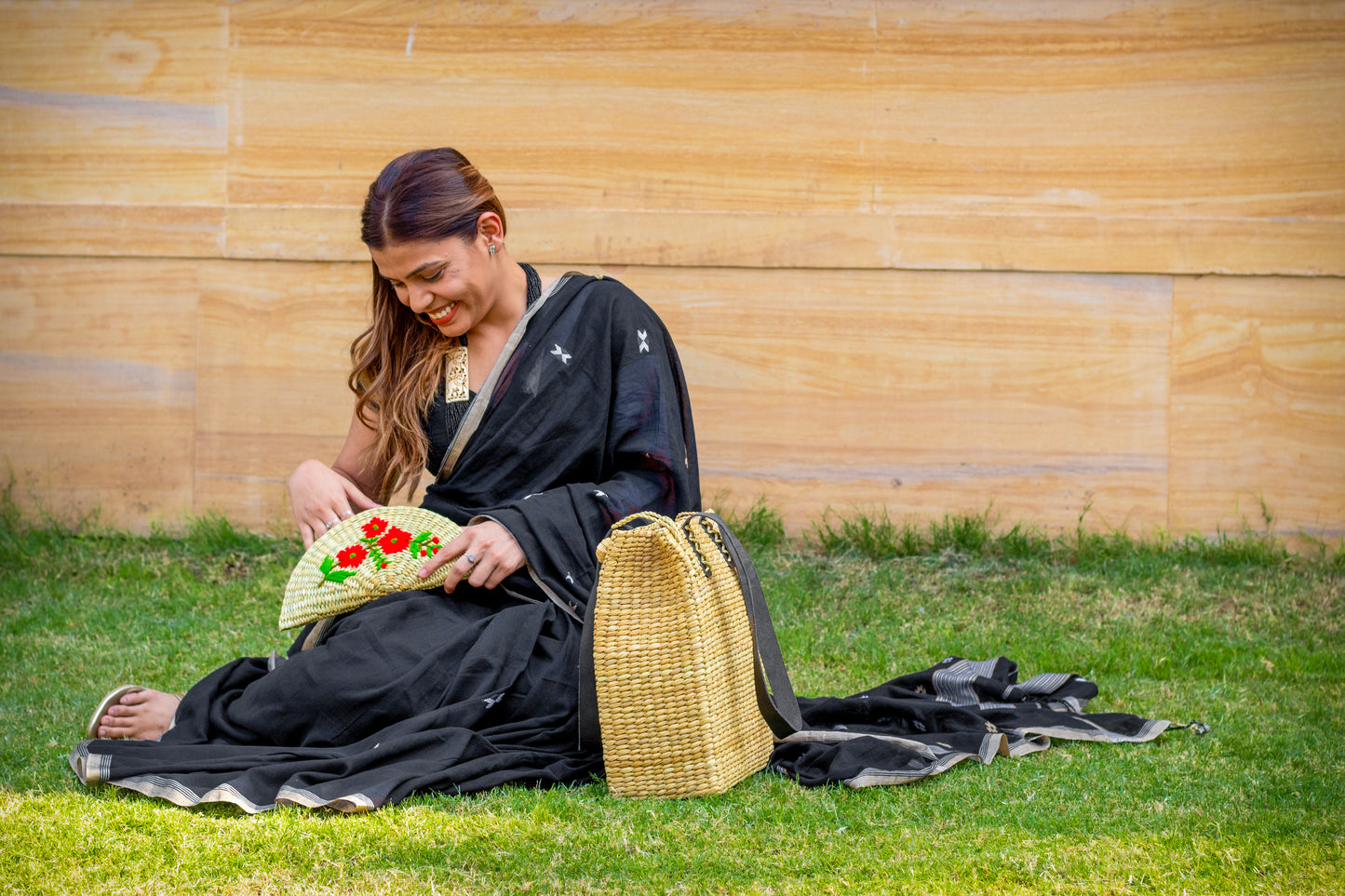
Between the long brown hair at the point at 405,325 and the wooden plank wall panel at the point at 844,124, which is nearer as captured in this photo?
the long brown hair at the point at 405,325

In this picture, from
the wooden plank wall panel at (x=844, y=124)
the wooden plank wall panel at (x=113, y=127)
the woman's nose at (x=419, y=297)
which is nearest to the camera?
the woman's nose at (x=419, y=297)

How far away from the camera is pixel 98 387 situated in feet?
21.7

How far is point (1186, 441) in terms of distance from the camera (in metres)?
6.30

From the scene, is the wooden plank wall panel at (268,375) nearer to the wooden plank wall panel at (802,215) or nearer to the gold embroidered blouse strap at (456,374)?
the wooden plank wall panel at (802,215)

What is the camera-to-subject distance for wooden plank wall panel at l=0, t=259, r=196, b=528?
A: 6.54 metres

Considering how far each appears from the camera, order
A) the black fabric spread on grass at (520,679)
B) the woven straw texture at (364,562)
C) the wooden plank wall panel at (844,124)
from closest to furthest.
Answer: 1. the black fabric spread on grass at (520,679)
2. the woven straw texture at (364,562)
3. the wooden plank wall panel at (844,124)

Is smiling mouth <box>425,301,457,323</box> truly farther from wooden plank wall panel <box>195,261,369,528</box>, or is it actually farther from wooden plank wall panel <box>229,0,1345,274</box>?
wooden plank wall panel <box>195,261,369,528</box>

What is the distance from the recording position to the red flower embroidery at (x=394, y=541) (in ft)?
11.6

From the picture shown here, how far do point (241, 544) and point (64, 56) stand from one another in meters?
2.63

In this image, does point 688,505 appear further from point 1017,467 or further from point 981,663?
point 1017,467

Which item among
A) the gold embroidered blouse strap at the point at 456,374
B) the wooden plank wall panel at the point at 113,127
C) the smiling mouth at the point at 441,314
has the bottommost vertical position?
the gold embroidered blouse strap at the point at 456,374

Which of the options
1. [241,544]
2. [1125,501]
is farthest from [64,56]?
[1125,501]

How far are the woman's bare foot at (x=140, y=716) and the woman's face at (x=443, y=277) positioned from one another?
1314 millimetres

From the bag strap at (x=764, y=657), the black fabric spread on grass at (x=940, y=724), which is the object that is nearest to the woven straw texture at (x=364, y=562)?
the bag strap at (x=764, y=657)
